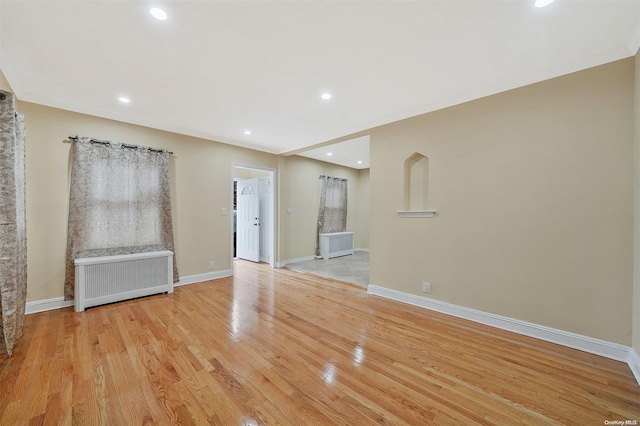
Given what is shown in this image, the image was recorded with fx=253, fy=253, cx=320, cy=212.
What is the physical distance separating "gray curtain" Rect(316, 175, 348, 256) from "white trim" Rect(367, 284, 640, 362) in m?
3.38

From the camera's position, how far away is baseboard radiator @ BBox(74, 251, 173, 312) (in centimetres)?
314

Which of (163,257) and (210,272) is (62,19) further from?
(210,272)

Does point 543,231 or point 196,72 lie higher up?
point 196,72

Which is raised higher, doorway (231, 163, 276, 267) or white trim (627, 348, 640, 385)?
doorway (231, 163, 276, 267)

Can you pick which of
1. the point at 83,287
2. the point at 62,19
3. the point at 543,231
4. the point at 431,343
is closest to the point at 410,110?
the point at 543,231

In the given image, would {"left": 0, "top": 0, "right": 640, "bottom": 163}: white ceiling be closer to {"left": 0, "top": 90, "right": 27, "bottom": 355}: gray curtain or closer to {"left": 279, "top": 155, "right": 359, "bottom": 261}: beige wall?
{"left": 0, "top": 90, "right": 27, "bottom": 355}: gray curtain

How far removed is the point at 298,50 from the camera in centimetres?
212

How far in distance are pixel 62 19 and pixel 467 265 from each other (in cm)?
419

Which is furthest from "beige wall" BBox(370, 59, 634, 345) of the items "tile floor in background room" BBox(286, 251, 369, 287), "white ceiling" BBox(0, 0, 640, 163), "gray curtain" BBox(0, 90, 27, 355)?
"gray curtain" BBox(0, 90, 27, 355)

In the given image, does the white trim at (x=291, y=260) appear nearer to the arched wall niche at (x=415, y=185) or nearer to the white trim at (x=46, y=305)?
the arched wall niche at (x=415, y=185)

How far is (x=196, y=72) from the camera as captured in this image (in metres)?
2.46

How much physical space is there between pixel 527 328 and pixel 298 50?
3.39 metres

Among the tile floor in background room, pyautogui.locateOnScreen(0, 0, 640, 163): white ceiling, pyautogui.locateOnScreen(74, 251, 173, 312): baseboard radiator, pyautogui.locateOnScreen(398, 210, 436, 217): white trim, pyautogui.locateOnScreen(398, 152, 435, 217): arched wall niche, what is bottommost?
the tile floor in background room

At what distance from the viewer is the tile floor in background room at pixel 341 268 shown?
15.4 feet
